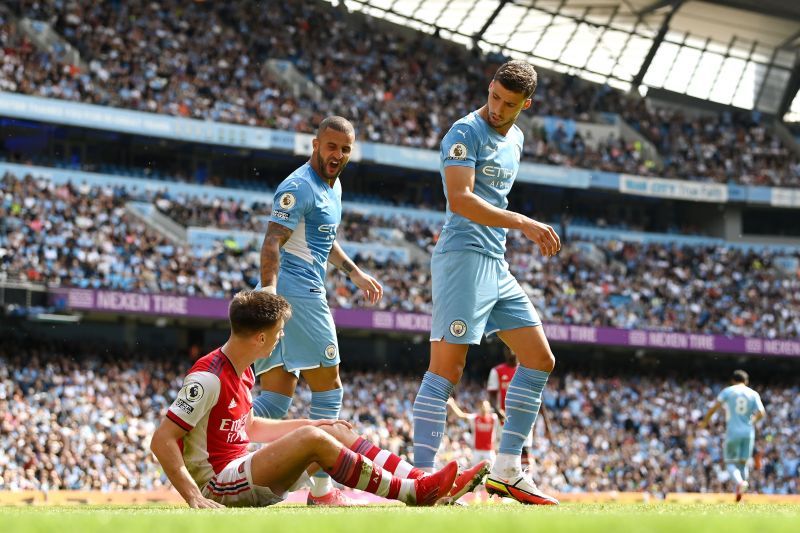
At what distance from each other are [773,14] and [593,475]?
77.7ft

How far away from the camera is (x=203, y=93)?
36.2 metres

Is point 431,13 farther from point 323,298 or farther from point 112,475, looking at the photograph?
point 323,298

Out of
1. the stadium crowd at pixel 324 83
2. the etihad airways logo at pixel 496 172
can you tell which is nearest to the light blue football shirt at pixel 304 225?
the etihad airways logo at pixel 496 172

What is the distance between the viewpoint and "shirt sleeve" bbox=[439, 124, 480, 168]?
22.7 feet

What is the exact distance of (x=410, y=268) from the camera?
3500 cm

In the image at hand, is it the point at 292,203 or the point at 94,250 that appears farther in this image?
the point at 94,250

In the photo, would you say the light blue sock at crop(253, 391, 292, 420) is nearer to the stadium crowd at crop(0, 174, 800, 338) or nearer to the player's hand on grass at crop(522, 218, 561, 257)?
the player's hand on grass at crop(522, 218, 561, 257)

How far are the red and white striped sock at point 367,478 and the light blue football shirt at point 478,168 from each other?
190 centimetres

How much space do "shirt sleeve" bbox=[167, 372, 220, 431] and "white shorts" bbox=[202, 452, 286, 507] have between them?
314 millimetres

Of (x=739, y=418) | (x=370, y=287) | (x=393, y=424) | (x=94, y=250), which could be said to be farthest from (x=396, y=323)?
(x=370, y=287)

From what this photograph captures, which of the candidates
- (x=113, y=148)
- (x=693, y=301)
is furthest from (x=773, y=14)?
(x=113, y=148)

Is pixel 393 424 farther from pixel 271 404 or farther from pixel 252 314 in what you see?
pixel 252 314

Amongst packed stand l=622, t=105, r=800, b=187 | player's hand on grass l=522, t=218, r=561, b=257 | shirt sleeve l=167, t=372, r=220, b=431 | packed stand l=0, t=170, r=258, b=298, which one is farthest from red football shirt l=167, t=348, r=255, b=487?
packed stand l=622, t=105, r=800, b=187

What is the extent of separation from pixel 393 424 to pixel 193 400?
21746 mm
